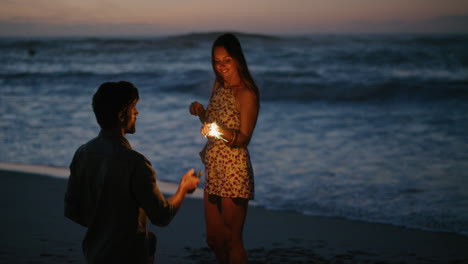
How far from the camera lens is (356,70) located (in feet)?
95.5

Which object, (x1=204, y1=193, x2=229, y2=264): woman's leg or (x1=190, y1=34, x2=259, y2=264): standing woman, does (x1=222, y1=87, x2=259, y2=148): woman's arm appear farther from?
(x1=204, y1=193, x2=229, y2=264): woman's leg

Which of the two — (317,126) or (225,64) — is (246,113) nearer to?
(225,64)

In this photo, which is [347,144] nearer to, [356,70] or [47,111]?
[47,111]

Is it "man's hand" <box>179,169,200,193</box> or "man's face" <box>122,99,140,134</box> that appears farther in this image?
"man's hand" <box>179,169,200,193</box>

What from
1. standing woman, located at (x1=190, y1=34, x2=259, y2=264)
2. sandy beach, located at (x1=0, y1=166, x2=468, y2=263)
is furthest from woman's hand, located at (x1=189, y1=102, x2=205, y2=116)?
sandy beach, located at (x1=0, y1=166, x2=468, y2=263)

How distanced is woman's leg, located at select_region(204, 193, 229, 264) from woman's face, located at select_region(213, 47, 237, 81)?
823 mm

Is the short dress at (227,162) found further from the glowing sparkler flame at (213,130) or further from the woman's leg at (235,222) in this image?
the glowing sparkler flame at (213,130)

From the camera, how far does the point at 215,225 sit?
3.69m

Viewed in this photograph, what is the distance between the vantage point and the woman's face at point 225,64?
3.56 metres

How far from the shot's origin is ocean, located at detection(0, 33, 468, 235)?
7102 millimetres

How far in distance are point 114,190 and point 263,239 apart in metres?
3.13

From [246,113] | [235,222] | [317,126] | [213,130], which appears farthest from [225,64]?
[317,126]

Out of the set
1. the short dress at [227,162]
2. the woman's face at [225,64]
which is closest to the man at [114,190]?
the short dress at [227,162]

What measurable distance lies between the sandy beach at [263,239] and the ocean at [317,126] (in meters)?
0.54
